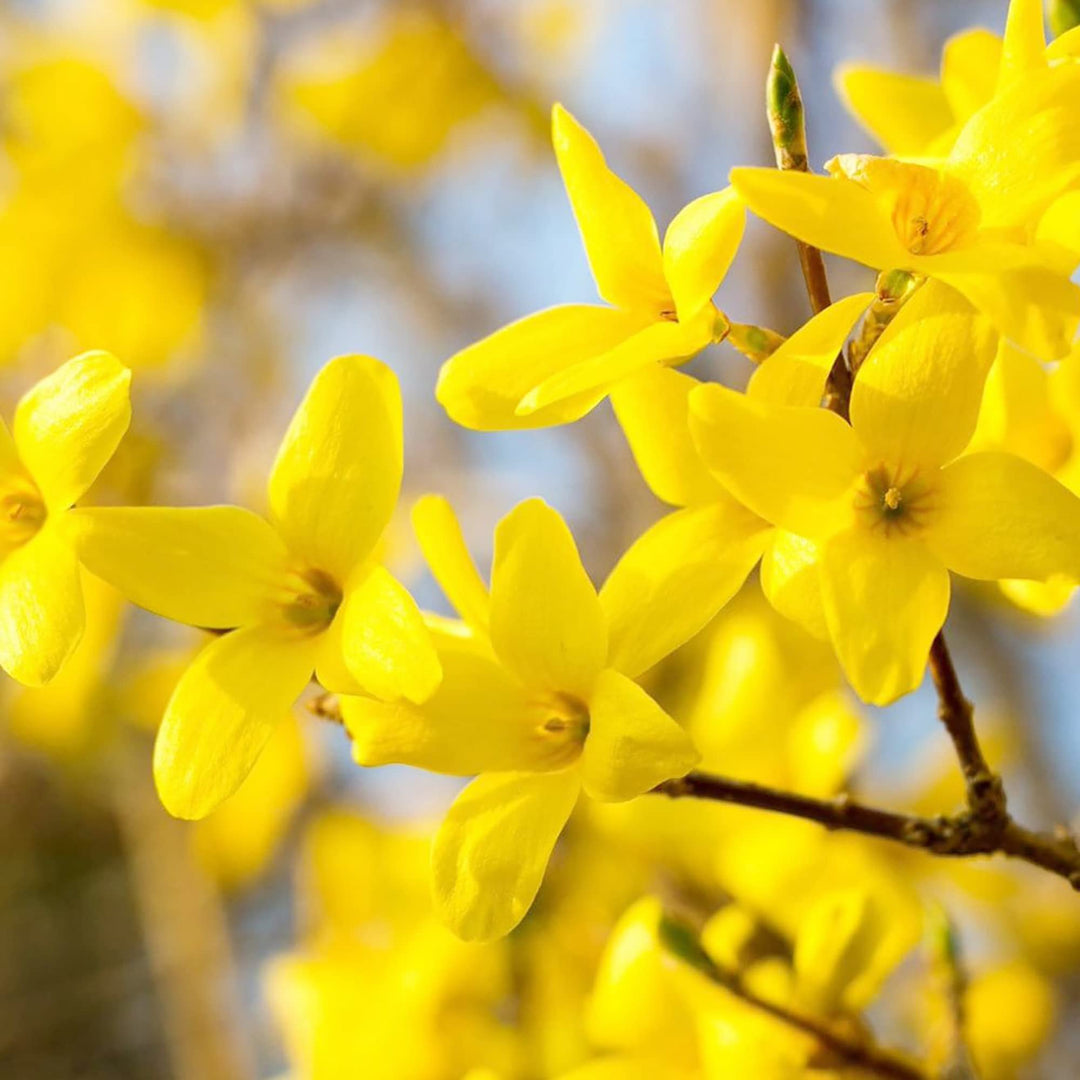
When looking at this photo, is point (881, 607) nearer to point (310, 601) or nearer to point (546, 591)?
point (546, 591)

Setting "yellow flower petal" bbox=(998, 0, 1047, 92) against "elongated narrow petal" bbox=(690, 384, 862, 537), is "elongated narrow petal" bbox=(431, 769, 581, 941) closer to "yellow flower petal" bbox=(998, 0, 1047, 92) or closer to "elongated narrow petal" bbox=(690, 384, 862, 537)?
"elongated narrow petal" bbox=(690, 384, 862, 537)

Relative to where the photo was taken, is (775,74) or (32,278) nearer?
(775,74)

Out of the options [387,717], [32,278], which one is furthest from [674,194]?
[387,717]

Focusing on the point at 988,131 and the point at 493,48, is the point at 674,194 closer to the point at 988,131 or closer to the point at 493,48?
the point at 493,48

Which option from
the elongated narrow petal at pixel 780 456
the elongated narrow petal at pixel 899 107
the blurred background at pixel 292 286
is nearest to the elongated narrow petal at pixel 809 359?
the elongated narrow petal at pixel 780 456

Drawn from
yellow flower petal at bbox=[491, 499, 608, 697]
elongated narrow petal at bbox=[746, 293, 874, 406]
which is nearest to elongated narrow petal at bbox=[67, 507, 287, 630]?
yellow flower petal at bbox=[491, 499, 608, 697]

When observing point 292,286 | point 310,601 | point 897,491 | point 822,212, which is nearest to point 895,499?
point 897,491
